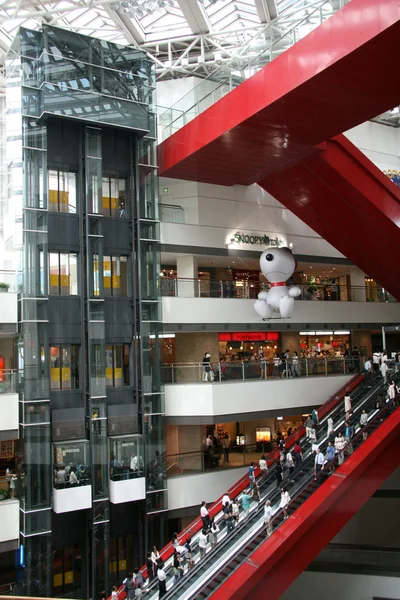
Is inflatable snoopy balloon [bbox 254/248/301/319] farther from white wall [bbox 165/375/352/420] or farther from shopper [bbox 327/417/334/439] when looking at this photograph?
shopper [bbox 327/417/334/439]

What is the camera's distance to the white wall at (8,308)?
70.6ft

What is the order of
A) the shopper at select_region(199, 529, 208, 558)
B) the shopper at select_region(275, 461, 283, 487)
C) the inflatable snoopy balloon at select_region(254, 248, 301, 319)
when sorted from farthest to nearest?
the inflatable snoopy balloon at select_region(254, 248, 301, 319)
the shopper at select_region(275, 461, 283, 487)
the shopper at select_region(199, 529, 208, 558)

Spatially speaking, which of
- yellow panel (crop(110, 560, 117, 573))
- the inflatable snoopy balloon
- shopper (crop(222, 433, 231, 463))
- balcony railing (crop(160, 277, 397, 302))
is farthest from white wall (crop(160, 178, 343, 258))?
yellow panel (crop(110, 560, 117, 573))

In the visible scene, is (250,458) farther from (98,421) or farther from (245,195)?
(245,195)

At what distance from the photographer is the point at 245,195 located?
1132 inches

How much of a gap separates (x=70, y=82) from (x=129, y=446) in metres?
13.5

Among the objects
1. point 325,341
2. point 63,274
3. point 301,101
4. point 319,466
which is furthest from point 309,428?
point 325,341

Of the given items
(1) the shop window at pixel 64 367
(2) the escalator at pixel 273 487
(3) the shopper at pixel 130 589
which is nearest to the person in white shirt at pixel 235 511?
(2) the escalator at pixel 273 487

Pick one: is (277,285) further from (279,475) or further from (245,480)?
(279,475)

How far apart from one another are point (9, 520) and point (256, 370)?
10845 millimetres

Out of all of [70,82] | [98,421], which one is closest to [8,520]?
[98,421]

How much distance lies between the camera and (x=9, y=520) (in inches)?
806

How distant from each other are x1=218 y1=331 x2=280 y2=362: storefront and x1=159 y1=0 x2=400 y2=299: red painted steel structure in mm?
7173

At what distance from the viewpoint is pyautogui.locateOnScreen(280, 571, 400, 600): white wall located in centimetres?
2257
